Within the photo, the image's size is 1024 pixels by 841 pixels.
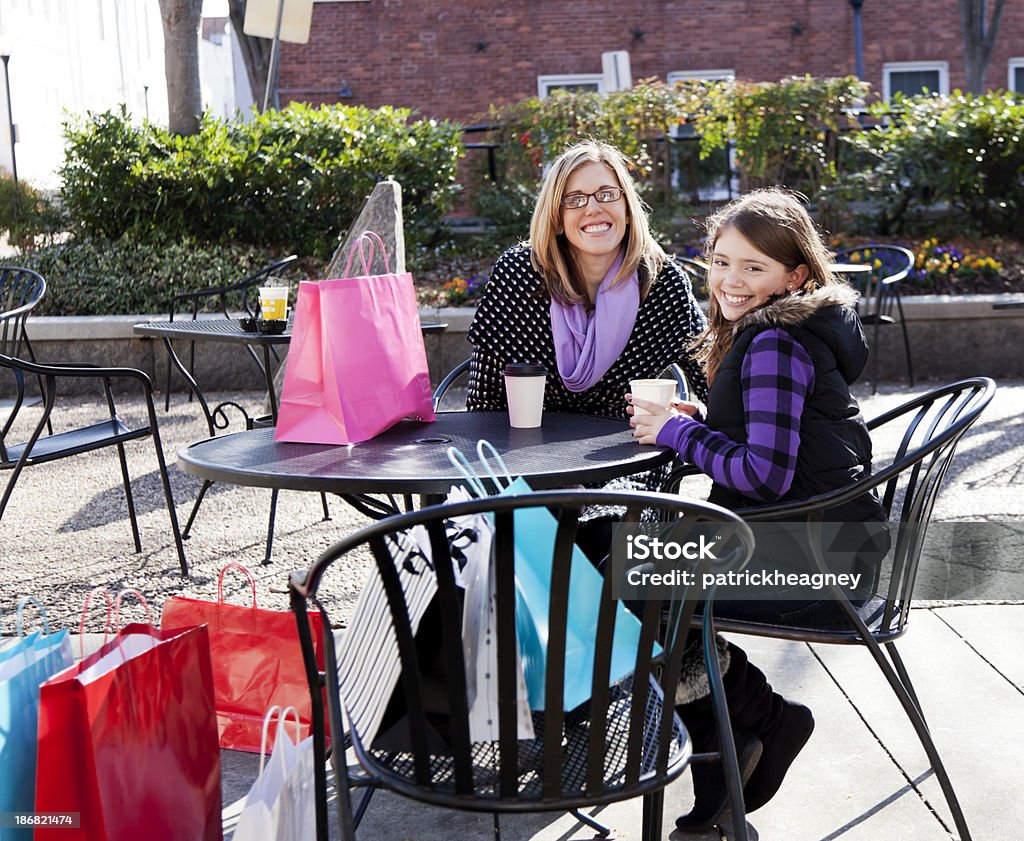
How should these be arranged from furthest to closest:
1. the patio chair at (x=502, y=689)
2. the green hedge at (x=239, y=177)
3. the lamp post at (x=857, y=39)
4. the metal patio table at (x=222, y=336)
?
1. the lamp post at (x=857, y=39)
2. the green hedge at (x=239, y=177)
3. the metal patio table at (x=222, y=336)
4. the patio chair at (x=502, y=689)

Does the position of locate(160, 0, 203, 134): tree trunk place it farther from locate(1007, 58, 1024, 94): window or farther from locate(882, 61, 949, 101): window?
locate(1007, 58, 1024, 94): window

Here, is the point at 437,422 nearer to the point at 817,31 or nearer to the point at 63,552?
the point at 63,552

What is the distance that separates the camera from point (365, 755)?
1791 millimetres

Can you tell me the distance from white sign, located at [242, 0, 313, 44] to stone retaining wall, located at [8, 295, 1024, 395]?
3.27 metres

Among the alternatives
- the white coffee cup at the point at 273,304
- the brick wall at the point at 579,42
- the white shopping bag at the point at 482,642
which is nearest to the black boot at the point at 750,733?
the white shopping bag at the point at 482,642

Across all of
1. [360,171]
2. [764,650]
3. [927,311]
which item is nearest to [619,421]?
[764,650]

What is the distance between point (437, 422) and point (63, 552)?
2.26 metres

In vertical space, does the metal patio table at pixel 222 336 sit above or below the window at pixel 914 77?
below

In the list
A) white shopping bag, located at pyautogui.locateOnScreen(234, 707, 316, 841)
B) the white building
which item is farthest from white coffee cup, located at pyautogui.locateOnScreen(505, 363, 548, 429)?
the white building

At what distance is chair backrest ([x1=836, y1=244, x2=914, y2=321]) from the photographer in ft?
24.9

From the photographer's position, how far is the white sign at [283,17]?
10086 mm

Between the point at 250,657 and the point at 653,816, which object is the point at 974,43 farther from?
the point at 653,816

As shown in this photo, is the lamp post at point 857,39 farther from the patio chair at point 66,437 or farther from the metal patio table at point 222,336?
the patio chair at point 66,437

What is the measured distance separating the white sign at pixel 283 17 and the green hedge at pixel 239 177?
2.34 ft
